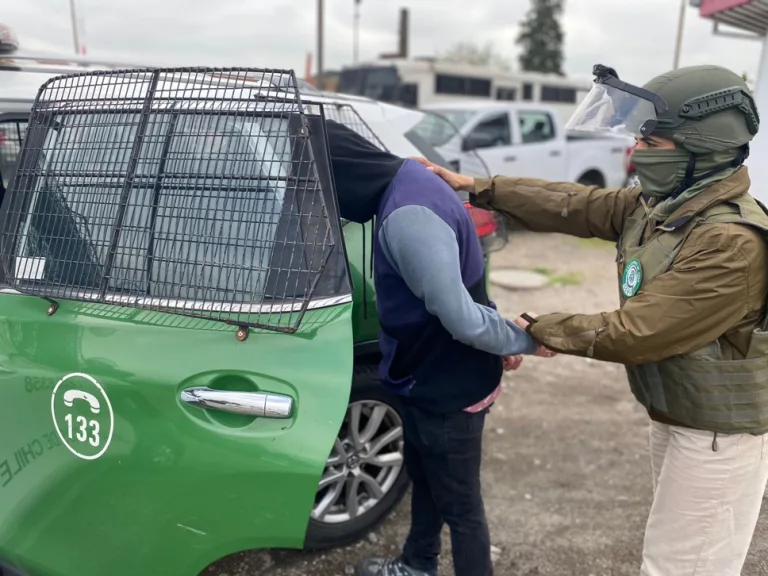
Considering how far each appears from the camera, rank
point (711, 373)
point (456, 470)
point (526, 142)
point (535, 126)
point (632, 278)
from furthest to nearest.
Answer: point (535, 126) < point (526, 142) < point (456, 470) < point (632, 278) < point (711, 373)

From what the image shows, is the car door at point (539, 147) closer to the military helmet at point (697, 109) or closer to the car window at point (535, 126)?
the car window at point (535, 126)

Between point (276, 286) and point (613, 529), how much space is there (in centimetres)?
207

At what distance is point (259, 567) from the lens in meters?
2.71

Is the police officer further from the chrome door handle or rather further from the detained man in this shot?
the chrome door handle

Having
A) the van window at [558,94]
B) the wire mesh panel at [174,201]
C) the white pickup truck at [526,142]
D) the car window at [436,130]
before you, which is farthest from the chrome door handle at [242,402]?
the van window at [558,94]

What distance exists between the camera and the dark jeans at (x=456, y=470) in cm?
211

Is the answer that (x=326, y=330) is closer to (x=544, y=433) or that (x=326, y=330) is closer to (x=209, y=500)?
(x=209, y=500)

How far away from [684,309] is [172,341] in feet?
4.44

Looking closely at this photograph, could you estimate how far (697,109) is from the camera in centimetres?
174

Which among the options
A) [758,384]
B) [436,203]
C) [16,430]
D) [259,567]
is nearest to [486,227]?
[436,203]

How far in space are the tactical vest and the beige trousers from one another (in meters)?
0.08

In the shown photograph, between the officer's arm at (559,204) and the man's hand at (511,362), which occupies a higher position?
the officer's arm at (559,204)

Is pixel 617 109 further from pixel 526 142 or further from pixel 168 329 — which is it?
pixel 526 142

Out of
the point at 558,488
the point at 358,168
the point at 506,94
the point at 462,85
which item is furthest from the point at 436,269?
the point at 506,94
